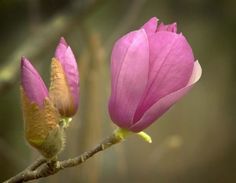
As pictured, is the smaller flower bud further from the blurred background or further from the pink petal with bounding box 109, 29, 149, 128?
the blurred background

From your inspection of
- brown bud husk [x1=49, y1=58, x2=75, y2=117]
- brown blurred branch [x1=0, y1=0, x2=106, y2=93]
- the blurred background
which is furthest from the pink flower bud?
the blurred background

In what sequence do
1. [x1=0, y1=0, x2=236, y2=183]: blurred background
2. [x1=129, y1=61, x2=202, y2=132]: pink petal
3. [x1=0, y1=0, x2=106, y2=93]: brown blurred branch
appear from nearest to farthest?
[x1=129, y1=61, x2=202, y2=132]: pink petal < [x1=0, y1=0, x2=106, y2=93]: brown blurred branch < [x1=0, y1=0, x2=236, y2=183]: blurred background

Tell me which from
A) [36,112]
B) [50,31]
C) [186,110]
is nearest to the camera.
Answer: [36,112]

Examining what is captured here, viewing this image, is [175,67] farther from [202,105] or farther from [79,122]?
[202,105]

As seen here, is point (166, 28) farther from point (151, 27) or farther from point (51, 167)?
point (51, 167)

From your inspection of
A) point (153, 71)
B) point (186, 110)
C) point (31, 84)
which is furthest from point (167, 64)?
point (186, 110)

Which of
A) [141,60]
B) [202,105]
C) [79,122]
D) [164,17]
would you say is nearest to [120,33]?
[79,122]

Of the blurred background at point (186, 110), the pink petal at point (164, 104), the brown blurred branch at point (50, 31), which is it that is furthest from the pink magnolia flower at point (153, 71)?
the blurred background at point (186, 110)
